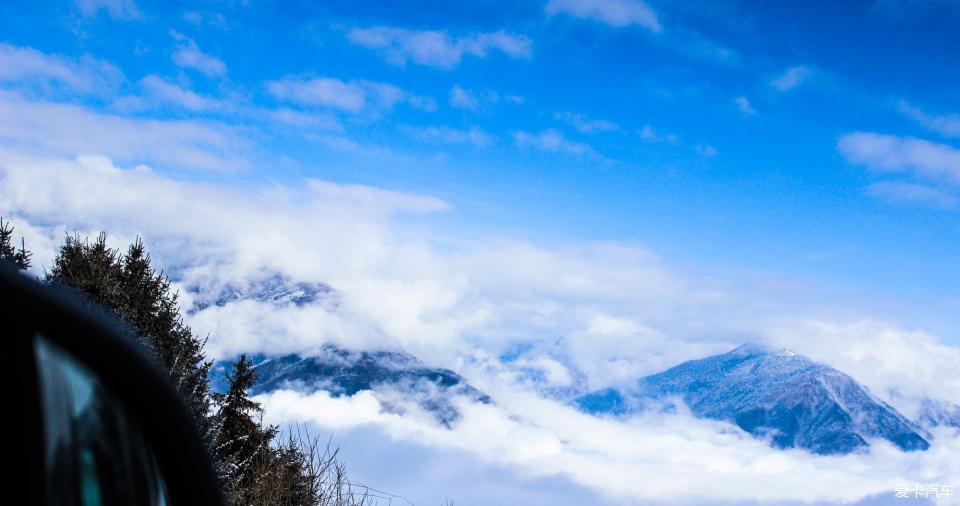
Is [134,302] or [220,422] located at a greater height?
[134,302]

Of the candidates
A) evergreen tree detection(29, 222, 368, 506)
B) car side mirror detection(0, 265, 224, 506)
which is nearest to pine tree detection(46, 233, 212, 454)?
evergreen tree detection(29, 222, 368, 506)

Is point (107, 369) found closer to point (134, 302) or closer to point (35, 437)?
point (35, 437)

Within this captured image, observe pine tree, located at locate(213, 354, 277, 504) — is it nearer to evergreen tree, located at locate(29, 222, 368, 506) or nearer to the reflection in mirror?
evergreen tree, located at locate(29, 222, 368, 506)

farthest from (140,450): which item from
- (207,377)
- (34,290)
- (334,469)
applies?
(207,377)

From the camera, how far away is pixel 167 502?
1279 mm

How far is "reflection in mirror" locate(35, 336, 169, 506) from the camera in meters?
0.93

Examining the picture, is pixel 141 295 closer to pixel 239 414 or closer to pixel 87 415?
pixel 239 414

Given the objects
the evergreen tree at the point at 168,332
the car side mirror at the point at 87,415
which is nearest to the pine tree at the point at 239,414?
the evergreen tree at the point at 168,332

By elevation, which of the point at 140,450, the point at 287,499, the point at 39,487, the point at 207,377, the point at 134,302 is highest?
the point at 134,302

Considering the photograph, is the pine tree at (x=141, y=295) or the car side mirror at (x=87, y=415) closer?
the car side mirror at (x=87, y=415)

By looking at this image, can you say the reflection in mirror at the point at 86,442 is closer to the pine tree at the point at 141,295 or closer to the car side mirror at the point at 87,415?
the car side mirror at the point at 87,415

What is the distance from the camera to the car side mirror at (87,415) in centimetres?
91

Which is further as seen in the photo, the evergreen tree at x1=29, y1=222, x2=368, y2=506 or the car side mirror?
the evergreen tree at x1=29, y1=222, x2=368, y2=506

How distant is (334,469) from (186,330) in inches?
599
